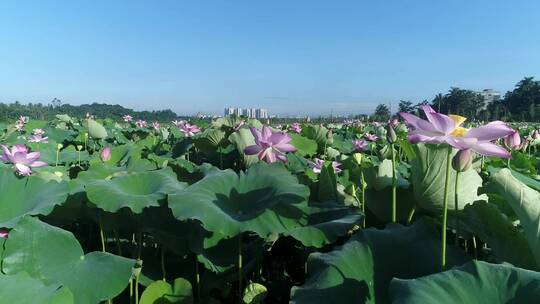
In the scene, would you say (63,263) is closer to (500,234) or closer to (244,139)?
(500,234)

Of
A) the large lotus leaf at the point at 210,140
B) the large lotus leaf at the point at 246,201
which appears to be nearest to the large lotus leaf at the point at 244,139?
the large lotus leaf at the point at 210,140

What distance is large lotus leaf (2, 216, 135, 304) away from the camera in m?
1.01

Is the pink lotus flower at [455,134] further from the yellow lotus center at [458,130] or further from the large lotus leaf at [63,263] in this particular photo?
the large lotus leaf at [63,263]

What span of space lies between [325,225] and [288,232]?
0.09 m

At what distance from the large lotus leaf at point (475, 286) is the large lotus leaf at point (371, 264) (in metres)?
0.17

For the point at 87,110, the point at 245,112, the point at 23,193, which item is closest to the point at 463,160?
the point at 23,193

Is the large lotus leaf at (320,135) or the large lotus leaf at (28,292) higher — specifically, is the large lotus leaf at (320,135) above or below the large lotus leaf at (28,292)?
above

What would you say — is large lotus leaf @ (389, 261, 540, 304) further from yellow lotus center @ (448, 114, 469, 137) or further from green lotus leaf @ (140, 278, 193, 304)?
green lotus leaf @ (140, 278, 193, 304)

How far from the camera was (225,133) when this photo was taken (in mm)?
2678

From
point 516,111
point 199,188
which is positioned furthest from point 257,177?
point 516,111

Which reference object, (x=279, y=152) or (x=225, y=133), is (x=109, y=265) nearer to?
(x=279, y=152)

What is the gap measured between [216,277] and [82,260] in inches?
14.4

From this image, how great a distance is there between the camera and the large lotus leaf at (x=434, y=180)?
1.18 meters

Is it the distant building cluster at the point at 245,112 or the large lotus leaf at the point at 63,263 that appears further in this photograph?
the distant building cluster at the point at 245,112
